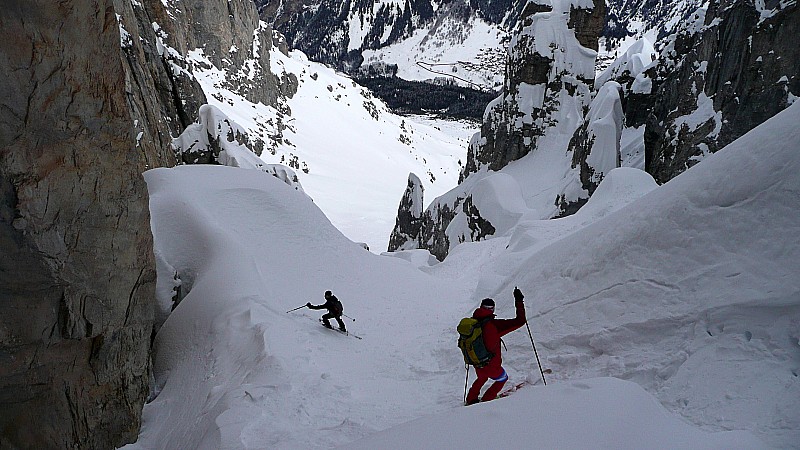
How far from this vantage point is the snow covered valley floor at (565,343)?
4.46 meters

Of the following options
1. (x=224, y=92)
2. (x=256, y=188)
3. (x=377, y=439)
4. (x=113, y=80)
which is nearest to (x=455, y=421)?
(x=377, y=439)

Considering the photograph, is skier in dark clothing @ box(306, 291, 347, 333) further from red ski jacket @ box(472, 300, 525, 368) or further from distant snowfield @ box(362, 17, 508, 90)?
distant snowfield @ box(362, 17, 508, 90)

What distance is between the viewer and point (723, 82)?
1970 cm

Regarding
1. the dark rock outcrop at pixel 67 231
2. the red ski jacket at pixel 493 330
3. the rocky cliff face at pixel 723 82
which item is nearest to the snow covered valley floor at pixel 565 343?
the red ski jacket at pixel 493 330

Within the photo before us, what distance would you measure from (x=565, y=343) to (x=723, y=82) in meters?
18.4

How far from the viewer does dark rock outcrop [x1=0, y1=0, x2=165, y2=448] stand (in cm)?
603

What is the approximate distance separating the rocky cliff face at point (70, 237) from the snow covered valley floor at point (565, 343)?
1209 millimetres

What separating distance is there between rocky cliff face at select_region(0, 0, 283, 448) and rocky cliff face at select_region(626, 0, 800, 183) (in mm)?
20682

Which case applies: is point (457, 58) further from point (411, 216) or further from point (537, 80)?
point (411, 216)

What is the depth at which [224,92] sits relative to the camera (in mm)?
57531

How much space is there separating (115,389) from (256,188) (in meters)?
8.06

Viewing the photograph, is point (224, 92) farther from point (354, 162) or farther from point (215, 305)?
point (215, 305)

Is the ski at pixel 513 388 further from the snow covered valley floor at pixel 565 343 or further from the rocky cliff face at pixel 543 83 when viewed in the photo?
the rocky cliff face at pixel 543 83

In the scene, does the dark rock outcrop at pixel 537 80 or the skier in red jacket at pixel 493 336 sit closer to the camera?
the skier in red jacket at pixel 493 336
